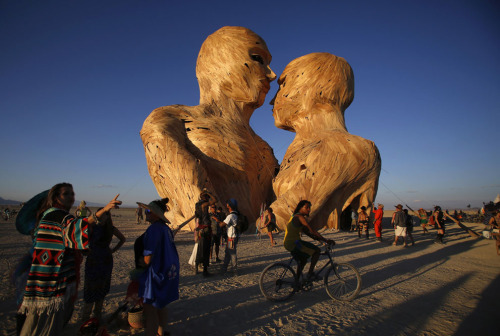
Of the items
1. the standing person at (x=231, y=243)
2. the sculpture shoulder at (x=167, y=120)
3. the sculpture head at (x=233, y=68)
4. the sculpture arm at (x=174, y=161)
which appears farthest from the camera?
the sculpture head at (x=233, y=68)

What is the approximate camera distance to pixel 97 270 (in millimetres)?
2531

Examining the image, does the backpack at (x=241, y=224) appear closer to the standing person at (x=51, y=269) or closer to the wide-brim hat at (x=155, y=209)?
the wide-brim hat at (x=155, y=209)

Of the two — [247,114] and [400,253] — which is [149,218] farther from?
[247,114]

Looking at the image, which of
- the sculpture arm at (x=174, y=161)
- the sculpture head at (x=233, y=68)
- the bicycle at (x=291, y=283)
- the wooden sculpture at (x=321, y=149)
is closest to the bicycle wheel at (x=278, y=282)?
the bicycle at (x=291, y=283)

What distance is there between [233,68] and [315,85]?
15.5 feet

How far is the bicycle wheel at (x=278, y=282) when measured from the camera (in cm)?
331

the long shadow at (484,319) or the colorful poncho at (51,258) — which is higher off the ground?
the colorful poncho at (51,258)

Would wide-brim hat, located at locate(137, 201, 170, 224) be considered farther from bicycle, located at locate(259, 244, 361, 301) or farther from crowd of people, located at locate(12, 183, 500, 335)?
bicycle, located at locate(259, 244, 361, 301)

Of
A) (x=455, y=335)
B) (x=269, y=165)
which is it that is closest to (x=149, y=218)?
(x=455, y=335)

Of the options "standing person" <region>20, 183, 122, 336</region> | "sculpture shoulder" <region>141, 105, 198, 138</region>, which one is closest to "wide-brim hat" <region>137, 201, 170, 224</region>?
"standing person" <region>20, 183, 122, 336</region>

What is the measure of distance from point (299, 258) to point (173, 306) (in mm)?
1666

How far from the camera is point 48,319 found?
176 centimetres

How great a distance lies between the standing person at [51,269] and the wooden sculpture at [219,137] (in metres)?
7.83

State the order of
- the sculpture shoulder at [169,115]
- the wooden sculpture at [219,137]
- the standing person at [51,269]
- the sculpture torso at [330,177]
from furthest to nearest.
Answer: the sculpture torso at [330,177]
the sculpture shoulder at [169,115]
the wooden sculpture at [219,137]
the standing person at [51,269]
